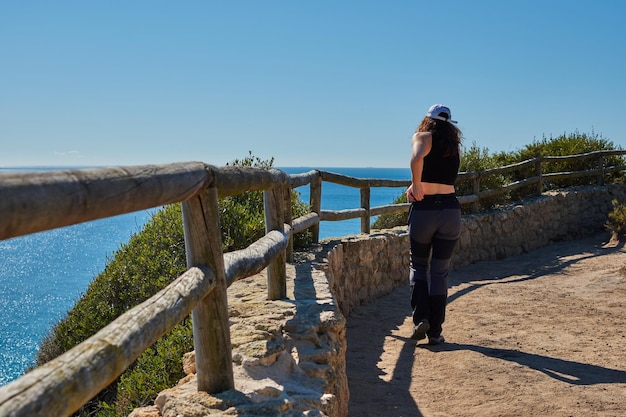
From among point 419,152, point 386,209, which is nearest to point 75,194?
point 419,152

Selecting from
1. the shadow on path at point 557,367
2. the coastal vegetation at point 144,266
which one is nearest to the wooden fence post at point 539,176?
the coastal vegetation at point 144,266

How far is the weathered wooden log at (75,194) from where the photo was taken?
1.27 meters

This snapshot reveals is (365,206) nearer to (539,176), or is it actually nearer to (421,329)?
(421,329)

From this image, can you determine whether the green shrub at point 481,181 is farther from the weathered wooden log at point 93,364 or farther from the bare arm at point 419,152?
the weathered wooden log at point 93,364

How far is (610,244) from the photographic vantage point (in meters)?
11.6

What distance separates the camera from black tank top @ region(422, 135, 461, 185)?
547 centimetres

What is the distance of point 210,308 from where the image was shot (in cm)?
268

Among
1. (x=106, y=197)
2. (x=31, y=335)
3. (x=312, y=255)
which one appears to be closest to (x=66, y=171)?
(x=106, y=197)

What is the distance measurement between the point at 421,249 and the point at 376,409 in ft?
5.37

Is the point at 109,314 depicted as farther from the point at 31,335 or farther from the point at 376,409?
the point at 31,335

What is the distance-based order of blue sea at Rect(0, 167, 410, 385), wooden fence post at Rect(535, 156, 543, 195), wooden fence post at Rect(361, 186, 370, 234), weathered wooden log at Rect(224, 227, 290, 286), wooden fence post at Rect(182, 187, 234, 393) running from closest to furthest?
wooden fence post at Rect(182, 187, 234, 393)
weathered wooden log at Rect(224, 227, 290, 286)
wooden fence post at Rect(361, 186, 370, 234)
wooden fence post at Rect(535, 156, 543, 195)
blue sea at Rect(0, 167, 410, 385)

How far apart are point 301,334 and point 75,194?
238cm

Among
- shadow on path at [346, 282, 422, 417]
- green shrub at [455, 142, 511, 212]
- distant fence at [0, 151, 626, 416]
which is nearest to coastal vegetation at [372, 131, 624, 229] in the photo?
green shrub at [455, 142, 511, 212]

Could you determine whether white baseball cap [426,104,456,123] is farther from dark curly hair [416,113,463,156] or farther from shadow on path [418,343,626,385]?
shadow on path [418,343,626,385]
